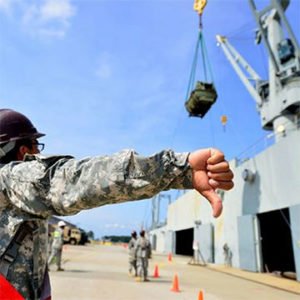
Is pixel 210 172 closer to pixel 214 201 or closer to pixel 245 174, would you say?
pixel 214 201

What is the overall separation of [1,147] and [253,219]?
607 inches

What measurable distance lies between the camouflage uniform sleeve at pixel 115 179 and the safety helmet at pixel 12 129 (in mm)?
477

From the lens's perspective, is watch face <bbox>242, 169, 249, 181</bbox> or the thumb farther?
watch face <bbox>242, 169, 249, 181</bbox>

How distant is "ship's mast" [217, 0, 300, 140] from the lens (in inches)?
836

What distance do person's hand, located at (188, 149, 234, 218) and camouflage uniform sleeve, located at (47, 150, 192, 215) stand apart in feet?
0.10

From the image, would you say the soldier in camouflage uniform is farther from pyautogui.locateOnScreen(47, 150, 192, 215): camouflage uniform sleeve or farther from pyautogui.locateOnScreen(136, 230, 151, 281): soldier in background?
pyautogui.locateOnScreen(136, 230, 151, 281): soldier in background

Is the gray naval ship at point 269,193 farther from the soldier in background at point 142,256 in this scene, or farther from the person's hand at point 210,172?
the person's hand at point 210,172

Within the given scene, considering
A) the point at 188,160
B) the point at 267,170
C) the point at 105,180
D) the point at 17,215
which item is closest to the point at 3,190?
the point at 17,215

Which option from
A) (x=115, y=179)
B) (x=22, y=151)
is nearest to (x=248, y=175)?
(x=22, y=151)

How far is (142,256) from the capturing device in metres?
11.7

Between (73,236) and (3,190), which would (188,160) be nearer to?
(3,190)

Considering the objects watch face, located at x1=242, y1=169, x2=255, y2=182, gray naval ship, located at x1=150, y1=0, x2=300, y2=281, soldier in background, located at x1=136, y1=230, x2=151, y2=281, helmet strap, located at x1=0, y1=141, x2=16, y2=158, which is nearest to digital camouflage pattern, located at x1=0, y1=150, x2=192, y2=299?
helmet strap, located at x1=0, y1=141, x2=16, y2=158

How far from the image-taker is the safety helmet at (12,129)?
1759 millimetres

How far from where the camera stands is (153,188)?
138 cm
